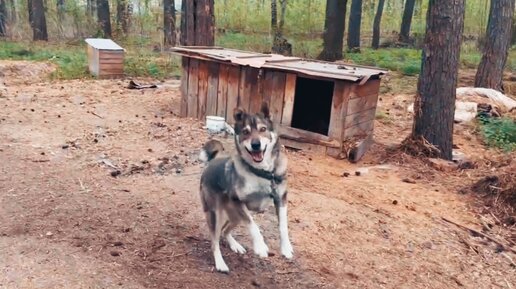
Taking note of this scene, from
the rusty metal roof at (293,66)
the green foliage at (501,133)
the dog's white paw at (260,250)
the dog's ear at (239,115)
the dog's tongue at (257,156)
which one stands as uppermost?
the dog's ear at (239,115)

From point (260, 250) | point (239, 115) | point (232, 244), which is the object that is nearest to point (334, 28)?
point (232, 244)

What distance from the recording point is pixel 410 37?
76.1ft

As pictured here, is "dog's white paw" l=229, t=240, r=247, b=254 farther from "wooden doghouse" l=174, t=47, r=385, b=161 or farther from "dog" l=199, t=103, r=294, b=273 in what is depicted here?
"wooden doghouse" l=174, t=47, r=385, b=161

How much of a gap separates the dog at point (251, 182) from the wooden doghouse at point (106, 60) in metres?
8.83

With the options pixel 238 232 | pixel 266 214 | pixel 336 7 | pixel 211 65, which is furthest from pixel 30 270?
pixel 336 7

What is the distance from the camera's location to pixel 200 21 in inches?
390

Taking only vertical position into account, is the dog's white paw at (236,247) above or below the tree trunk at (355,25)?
below

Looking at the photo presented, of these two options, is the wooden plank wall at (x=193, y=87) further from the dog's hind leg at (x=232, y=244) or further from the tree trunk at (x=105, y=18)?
the tree trunk at (x=105, y=18)

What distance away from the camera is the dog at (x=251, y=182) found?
357cm

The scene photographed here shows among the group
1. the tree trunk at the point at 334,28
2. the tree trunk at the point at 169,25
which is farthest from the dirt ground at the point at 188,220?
the tree trunk at the point at 169,25

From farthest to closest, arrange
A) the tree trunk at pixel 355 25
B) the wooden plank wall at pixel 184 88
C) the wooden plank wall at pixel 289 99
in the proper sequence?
the tree trunk at pixel 355 25, the wooden plank wall at pixel 184 88, the wooden plank wall at pixel 289 99

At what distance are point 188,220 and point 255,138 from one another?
1.48 m

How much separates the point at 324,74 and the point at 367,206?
81.2 inches

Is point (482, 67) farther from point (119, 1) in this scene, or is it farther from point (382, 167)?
point (119, 1)
